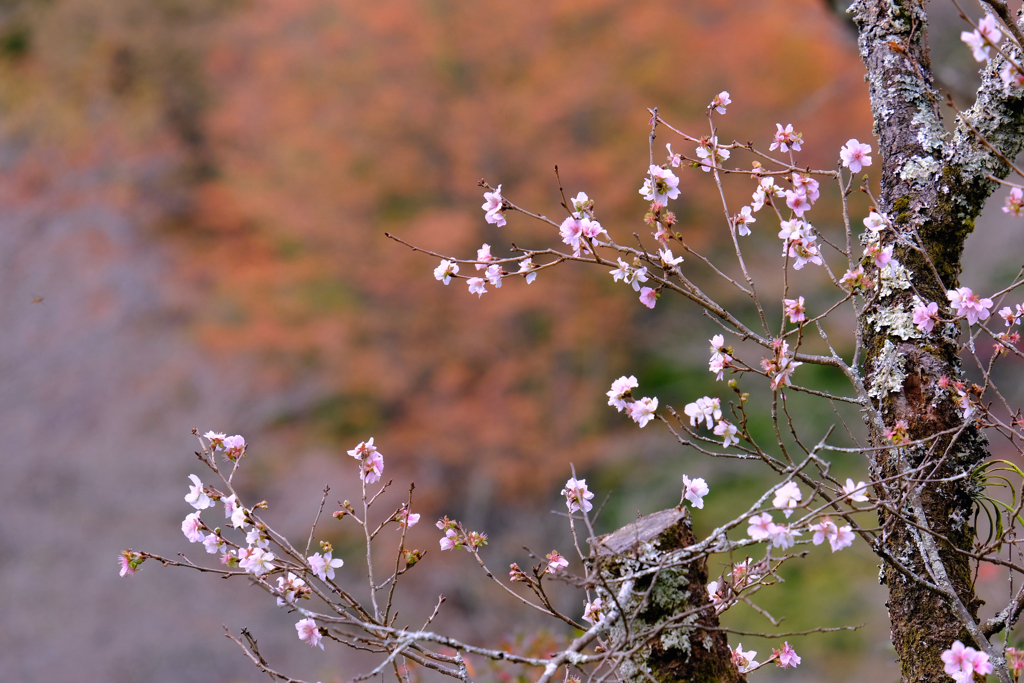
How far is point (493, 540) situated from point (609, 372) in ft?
6.96

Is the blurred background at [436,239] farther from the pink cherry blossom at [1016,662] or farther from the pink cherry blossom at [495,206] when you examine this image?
the pink cherry blossom at [1016,662]

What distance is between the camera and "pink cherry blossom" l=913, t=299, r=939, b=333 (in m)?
1.39

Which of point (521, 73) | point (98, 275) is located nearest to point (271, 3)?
point (521, 73)

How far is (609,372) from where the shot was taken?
27.5 ft

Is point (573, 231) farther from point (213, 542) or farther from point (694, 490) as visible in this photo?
point (213, 542)

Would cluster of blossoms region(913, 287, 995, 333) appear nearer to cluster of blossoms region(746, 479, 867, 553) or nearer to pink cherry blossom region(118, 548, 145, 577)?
cluster of blossoms region(746, 479, 867, 553)

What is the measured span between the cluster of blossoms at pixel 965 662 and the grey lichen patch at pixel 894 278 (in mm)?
627

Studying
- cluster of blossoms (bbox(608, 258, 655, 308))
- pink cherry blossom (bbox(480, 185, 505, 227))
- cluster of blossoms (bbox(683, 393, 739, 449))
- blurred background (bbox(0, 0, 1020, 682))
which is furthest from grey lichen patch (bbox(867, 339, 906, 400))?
blurred background (bbox(0, 0, 1020, 682))

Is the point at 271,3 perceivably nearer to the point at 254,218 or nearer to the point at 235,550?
the point at 254,218

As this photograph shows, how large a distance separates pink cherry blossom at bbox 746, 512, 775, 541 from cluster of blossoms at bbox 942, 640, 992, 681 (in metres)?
0.31

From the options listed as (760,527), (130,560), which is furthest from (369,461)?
(760,527)

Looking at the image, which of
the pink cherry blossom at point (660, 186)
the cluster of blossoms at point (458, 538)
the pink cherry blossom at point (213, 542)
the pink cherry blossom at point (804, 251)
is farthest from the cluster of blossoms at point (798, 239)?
the pink cherry blossom at point (213, 542)

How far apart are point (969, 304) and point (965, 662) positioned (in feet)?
1.86

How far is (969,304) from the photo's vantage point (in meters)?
1.33
